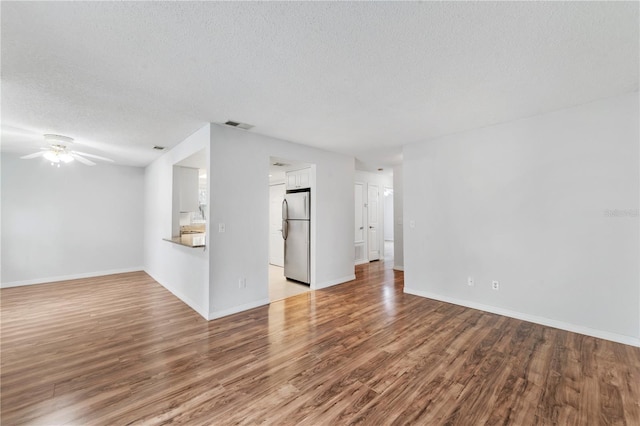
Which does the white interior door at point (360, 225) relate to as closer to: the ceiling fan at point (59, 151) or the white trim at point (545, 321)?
the white trim at point (545, 321)

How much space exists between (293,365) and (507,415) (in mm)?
1613

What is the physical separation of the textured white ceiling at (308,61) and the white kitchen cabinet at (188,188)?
4.89ft

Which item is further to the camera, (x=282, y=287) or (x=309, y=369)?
(x=282, y=287)

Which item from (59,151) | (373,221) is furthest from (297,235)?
(59,151)

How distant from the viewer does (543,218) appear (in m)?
3.17

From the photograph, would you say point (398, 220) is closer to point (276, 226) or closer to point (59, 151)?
point (276, 226)

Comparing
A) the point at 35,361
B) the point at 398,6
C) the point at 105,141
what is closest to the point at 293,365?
the point at 35,361

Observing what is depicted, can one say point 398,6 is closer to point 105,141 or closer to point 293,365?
point 293,365

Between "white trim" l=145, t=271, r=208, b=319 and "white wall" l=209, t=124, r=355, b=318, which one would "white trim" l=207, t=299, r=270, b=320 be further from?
"white trim" l=145, t=271, r=208, b=319

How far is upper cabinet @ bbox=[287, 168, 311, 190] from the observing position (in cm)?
497

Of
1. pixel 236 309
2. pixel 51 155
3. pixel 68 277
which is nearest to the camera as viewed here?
pixel 236 309

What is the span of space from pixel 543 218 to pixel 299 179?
3790mm

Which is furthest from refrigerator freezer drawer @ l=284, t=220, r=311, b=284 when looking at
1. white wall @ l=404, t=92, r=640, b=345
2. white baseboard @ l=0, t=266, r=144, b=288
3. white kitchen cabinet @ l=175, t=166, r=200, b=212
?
white baseboard @ l=0, t=266, r=144, b=288

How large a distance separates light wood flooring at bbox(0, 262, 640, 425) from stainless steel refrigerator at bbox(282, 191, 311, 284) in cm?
133
